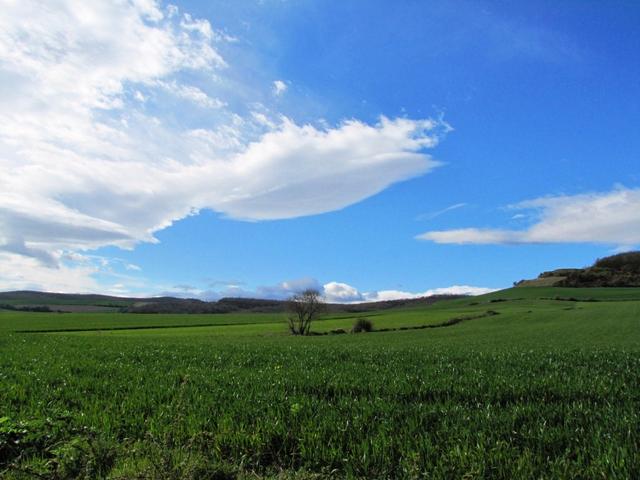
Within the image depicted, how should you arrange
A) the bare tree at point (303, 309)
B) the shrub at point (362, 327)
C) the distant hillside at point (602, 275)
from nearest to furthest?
the shrub at point (362, 327) → the bare tree at point (303, 309) → the distant hillside at point (602, 275)

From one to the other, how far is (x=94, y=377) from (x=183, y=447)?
7.76 meters

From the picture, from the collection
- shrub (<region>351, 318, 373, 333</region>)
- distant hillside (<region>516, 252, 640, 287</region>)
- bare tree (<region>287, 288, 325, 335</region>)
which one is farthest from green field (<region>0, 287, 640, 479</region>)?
distant hillside (<region>516, 252, 640, 287</region>)

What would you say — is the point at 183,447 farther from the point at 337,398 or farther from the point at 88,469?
the point at 337,398

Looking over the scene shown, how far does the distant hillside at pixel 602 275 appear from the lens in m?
153

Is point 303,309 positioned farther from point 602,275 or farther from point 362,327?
point 602,275

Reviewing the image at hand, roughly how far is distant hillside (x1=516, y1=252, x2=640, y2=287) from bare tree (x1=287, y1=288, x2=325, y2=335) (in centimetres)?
11650

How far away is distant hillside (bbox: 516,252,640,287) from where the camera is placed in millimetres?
152750

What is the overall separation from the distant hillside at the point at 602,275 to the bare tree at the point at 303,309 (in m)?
117

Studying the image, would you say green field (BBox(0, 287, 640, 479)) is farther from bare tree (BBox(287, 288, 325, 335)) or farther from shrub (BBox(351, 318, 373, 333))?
bare tree (BBox(287, 288, 325, 335))

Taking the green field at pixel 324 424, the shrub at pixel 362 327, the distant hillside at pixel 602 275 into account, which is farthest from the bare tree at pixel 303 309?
the distant hillside at pixel 602 275

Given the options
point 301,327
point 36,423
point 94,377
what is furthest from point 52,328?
point 36,423

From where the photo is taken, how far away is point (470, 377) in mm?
11328

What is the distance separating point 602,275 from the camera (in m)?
159

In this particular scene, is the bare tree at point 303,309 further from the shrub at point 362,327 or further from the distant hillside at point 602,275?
the distant hillside at point 602,275
